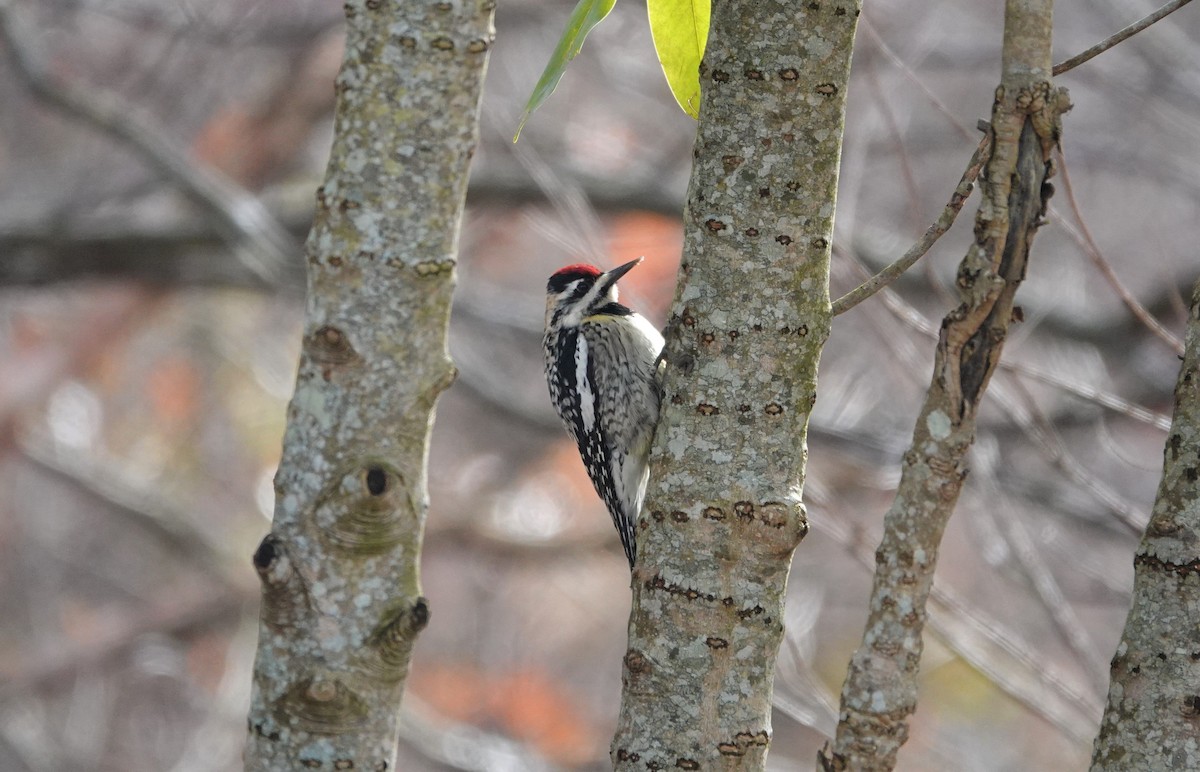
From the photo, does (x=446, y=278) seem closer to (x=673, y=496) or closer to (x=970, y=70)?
(x=673, y=496)

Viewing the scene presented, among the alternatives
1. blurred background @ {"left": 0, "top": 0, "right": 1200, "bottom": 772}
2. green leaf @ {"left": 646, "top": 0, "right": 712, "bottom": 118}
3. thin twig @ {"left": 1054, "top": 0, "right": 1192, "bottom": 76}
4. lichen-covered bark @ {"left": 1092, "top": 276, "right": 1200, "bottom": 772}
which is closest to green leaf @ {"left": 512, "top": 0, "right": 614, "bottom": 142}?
green leaf @ {"left": 646, "top": 0, "right": 712, "bottom": 118}

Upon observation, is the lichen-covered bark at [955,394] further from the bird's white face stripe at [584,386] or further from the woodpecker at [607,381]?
the bird's white face stripe at [584,386]

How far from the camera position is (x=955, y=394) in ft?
5.37

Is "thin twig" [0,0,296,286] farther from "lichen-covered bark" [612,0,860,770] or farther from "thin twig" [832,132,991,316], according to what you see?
"thin twig" [832,132,991,316]

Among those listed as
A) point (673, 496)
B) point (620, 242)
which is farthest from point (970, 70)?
point (673, 496)

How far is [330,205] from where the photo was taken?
5.41 ft

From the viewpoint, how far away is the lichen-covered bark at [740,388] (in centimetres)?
168

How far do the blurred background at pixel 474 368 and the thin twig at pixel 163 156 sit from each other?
3cm

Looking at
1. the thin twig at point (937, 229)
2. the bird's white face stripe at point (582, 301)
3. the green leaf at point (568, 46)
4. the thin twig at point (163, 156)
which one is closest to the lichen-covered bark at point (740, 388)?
the thin twig at point (937, 229)

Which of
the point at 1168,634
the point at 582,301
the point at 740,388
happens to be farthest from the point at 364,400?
the point at 582,301

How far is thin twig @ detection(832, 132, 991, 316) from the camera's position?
161 centimetres

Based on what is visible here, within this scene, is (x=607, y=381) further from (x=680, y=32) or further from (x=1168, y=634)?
(x=1168, y=634)

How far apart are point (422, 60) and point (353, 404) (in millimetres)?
471

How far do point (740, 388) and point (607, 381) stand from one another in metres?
2.01
